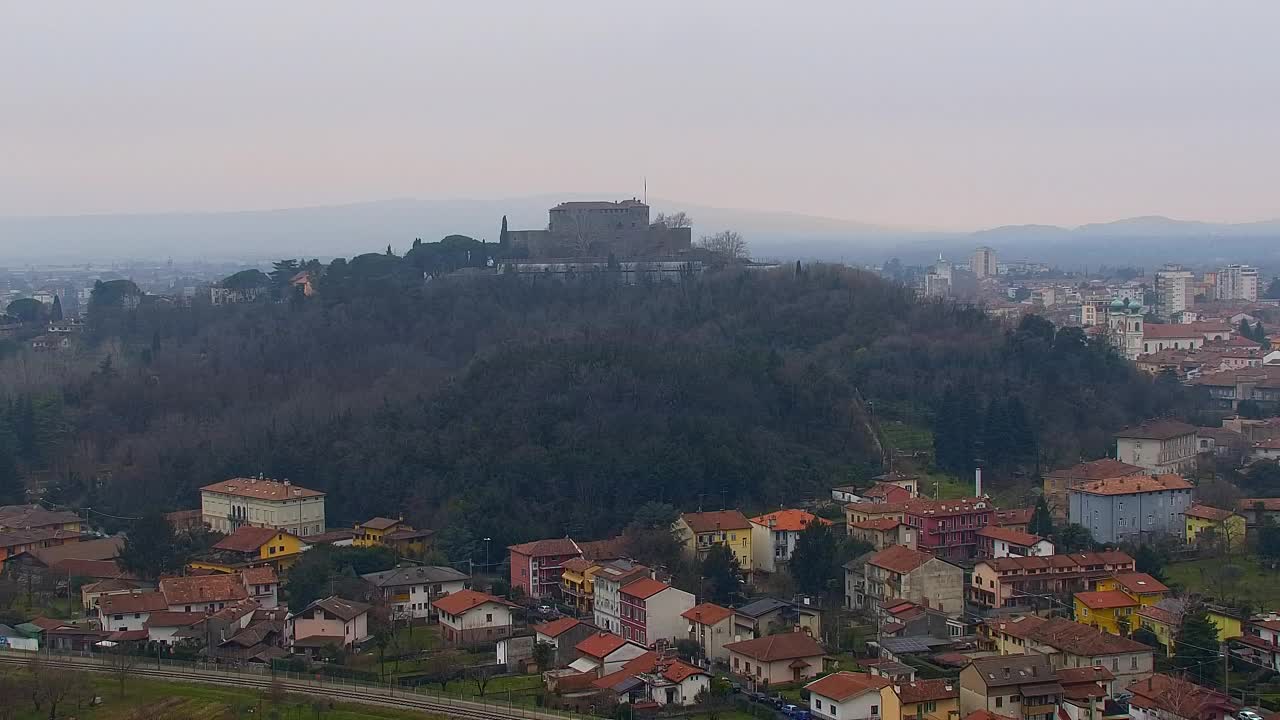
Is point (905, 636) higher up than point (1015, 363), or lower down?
lower down

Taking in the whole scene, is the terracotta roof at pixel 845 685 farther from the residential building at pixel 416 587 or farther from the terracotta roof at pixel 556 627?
the residential building at pixel 416 587

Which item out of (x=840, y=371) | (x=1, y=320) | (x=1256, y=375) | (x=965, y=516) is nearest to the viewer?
(x=965, y=516)

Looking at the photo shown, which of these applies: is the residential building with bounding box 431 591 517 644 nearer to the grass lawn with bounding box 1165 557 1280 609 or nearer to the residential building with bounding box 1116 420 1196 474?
the grass lawn with bounding box 1165 557 1280 609

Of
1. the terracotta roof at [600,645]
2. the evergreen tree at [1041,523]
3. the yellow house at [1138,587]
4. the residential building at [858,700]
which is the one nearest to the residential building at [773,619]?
the terracotta roof at [600,645]

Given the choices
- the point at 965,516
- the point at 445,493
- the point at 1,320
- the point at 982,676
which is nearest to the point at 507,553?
the point at 445,493

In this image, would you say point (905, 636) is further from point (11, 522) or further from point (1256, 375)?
point (1256, 375)

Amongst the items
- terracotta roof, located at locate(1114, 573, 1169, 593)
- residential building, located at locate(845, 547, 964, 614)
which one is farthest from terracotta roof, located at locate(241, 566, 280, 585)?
terracotta roof, located at locate(1114, 573, 1169, 593)

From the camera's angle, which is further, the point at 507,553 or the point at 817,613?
the point at 507,553
